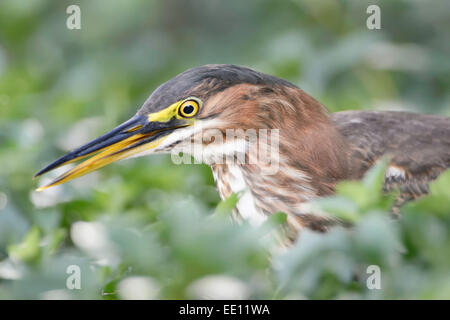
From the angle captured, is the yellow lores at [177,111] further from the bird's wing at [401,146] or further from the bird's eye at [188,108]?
the bird's wing at [401,146]

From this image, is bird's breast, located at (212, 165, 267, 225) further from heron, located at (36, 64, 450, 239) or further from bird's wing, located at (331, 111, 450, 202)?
bird's wing, located at (331, 111, 450, 202)

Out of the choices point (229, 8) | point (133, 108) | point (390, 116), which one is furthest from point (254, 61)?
point (390, 116)

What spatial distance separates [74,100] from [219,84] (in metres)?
1.77

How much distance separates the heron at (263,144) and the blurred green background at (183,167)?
230 millimetres

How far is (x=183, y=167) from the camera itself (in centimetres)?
375

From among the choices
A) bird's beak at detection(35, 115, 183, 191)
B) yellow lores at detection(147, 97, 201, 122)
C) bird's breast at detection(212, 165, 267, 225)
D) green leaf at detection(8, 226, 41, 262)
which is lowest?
green leaf at detection(8, 226, 41, 262)

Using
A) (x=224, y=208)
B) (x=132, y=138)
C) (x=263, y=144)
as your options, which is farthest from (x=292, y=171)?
(x=224, y=208)

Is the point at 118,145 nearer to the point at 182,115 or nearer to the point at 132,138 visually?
the point at 132,138

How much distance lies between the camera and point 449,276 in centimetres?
191

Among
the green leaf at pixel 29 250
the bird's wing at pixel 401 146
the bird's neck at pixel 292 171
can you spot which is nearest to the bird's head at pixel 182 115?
the bird's neck at pixel 292 171

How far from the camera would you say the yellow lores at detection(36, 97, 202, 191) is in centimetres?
311

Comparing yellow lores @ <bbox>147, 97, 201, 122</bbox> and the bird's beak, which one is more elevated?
yellow lores @ <bbox>147, 97, 201, 122</bbox>

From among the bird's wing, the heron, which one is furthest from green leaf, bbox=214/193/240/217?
the bird's wing

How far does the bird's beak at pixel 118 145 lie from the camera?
3119 mm
